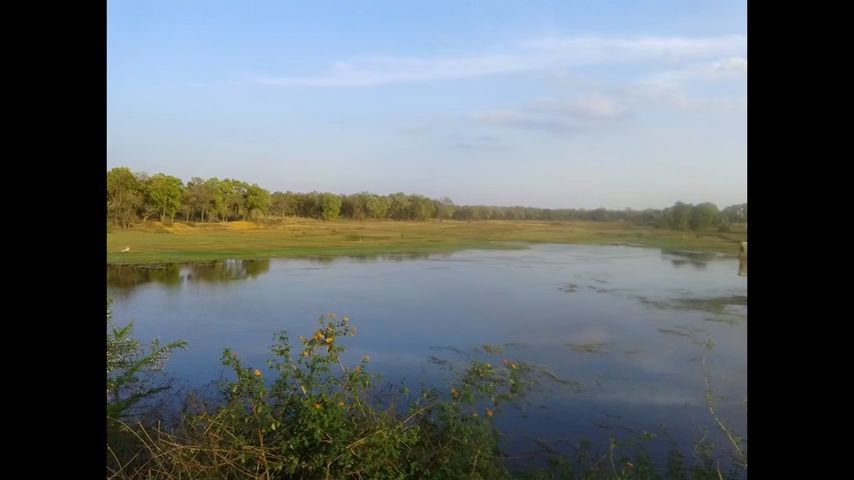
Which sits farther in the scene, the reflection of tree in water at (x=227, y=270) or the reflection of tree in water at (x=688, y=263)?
the reflection of tree in water at (x=227, y=270)

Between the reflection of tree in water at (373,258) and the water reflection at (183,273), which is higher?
the reflection of tree in water at (373,258)

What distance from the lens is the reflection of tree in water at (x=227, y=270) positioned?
229 centimetres

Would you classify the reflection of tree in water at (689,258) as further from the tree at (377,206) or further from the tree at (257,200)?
the tree at (257,200)

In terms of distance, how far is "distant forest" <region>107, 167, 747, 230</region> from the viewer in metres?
1.86

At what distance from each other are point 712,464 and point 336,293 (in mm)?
1503

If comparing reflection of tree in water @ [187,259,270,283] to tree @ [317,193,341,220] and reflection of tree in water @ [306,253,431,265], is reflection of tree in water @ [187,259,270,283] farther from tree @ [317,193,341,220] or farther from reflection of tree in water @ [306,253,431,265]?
tree @ [317,193,341,220]

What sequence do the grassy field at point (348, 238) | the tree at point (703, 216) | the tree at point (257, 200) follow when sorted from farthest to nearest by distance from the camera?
the tree at point (257, 200)
the grassy field at point (348, 238)
the tree at point (703, 216)

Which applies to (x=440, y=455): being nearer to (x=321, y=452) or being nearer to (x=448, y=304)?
(x=321, y=452)

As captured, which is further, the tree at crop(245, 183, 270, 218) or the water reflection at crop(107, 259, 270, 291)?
the tree at crop(245, 183, 270, 218)

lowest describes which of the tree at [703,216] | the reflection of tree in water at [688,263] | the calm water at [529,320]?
the calm water at [529,320]

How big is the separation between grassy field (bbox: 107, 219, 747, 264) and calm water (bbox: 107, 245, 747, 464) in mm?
61

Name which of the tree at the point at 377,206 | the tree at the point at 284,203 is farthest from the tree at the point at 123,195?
the tree at the point at 377,206

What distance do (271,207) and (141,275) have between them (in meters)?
0.57

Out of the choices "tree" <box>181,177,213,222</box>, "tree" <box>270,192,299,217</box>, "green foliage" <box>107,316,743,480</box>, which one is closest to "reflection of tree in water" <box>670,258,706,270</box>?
"green foliage" <box>107,316,743,480</box>
